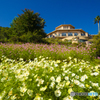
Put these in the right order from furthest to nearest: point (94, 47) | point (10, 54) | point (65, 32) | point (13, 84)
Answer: point (65, 32)
point (10, 54)
point (94, 47)
point (13, 84)

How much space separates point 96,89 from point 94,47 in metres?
3.85

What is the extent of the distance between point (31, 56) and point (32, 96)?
3.86 meters

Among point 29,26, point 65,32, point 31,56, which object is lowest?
point 31,56

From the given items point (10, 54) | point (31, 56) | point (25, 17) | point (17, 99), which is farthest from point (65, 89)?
point (25, 17)

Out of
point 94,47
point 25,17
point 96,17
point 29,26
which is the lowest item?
point 94,47

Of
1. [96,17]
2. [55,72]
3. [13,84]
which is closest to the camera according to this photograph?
[13,84]

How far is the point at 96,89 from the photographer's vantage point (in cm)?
162

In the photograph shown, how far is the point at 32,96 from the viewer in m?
1.55

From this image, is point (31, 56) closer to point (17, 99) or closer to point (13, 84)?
point (13, 84)

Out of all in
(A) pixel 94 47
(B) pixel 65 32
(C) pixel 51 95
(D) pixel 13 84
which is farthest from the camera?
(B) pixel 65 32

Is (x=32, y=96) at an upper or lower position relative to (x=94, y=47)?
lower

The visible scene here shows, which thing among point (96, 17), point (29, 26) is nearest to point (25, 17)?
point (29, 26)

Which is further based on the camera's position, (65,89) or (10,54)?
(10,54)

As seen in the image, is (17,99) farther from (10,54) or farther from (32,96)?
(10,54)
